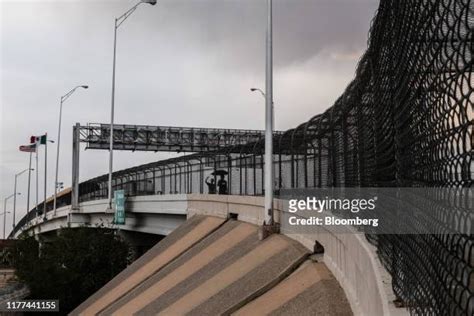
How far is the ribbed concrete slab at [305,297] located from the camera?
385 inches

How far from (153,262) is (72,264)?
14.1 metres

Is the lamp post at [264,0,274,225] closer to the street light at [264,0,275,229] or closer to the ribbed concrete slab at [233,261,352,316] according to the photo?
the street light at [264,0,275,229]

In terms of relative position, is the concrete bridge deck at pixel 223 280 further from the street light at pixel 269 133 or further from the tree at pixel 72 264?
the tree at pixel 72 264

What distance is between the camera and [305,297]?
1073cm

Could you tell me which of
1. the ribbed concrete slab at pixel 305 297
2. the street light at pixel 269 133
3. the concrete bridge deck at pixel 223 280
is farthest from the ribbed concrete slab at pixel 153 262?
the ribbed concrete slab at pixel 305 297

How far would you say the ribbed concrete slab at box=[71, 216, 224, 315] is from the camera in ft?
77.1

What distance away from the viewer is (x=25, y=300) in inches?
1231

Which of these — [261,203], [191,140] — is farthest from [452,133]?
[191,140]

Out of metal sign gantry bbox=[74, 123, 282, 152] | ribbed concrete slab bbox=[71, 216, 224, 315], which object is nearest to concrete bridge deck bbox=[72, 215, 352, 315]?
ribbed concrete slab bbox=[71, 216, 224, 315]

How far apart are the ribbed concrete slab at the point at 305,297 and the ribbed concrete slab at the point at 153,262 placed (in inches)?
455

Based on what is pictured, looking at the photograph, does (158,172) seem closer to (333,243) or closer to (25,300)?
(25,300)

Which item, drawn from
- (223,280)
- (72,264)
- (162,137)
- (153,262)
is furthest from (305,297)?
(162,137)

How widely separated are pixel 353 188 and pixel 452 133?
7038mm

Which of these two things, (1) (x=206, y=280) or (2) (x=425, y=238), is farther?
(1) (x=206, y=280)
